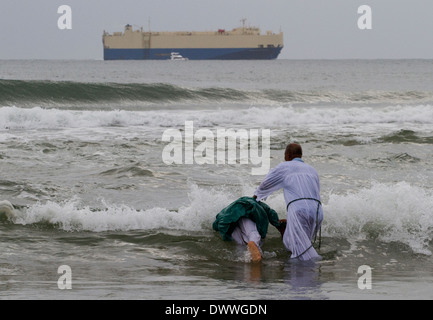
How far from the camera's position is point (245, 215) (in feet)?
23.0

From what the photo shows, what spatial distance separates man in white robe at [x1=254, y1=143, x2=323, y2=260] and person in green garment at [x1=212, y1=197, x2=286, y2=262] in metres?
0.27

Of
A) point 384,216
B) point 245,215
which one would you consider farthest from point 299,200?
point 384,216

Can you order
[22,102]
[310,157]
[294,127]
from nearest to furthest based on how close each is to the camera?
[310,157] < [294,127] < [22,102]

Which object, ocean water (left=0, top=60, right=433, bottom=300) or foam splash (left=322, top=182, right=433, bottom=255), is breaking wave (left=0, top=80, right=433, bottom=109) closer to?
ocean water (left=0, top=60, right=433, bottom=300)

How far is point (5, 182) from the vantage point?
10633 millimetres

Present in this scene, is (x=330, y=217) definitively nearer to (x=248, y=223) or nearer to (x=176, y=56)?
(x=248, y=223)

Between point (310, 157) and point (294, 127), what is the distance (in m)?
7.47

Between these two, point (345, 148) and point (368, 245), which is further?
point (345, 148)

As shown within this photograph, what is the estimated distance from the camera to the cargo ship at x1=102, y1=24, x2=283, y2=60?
10831 cm

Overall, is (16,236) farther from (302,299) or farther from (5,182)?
(302,299)

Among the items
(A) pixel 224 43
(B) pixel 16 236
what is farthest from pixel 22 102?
(A) pixel 224 43

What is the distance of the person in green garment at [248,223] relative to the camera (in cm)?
695

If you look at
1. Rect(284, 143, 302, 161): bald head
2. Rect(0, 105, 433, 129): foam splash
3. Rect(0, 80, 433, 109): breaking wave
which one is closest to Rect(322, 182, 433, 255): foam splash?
Rect(284, 143, 302, 161): bald head

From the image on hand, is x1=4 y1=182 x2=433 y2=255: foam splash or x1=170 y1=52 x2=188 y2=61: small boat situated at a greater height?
x1=170 y1=52 x2=188 y2=61: small boat
